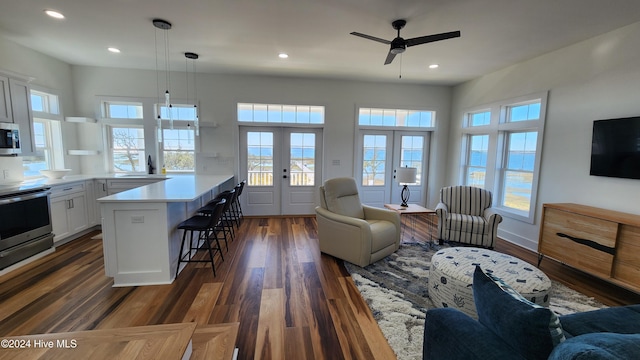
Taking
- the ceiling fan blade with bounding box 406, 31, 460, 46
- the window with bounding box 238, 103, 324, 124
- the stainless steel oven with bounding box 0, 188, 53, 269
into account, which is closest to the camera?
the ceiling fan blade with bounding box 406, 31, 460, 46

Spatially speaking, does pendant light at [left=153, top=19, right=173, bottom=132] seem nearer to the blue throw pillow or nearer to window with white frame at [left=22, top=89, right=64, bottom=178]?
window with white frame at [left=22, top=89, right=64, bottom=178]

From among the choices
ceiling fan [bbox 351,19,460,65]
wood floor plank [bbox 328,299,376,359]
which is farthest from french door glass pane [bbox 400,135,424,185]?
wood floor plank [bbox 328,299,376,359]

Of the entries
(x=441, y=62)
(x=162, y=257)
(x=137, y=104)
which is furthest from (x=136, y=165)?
(x=441, y=62)

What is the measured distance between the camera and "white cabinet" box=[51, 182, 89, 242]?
11.9 feet

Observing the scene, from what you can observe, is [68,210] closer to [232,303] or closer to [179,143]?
[179,143]

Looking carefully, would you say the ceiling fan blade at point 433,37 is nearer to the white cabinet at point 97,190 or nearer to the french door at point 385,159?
the french door at point 385,159

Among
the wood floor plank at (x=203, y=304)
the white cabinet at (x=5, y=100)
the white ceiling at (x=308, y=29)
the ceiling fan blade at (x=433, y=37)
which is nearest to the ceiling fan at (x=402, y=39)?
the ceiling fan blade at (x=433, y=37)

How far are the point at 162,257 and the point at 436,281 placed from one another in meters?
2.75

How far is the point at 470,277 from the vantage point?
2.11 m

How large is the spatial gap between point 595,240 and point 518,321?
2872 millimetres

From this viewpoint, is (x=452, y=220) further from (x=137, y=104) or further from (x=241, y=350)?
(x=137, y=104)

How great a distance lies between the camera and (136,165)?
5.09 m

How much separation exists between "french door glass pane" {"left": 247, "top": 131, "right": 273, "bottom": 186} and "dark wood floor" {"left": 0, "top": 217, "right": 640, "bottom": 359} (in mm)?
2180

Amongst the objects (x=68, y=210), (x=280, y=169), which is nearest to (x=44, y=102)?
(x=68, y=210)
